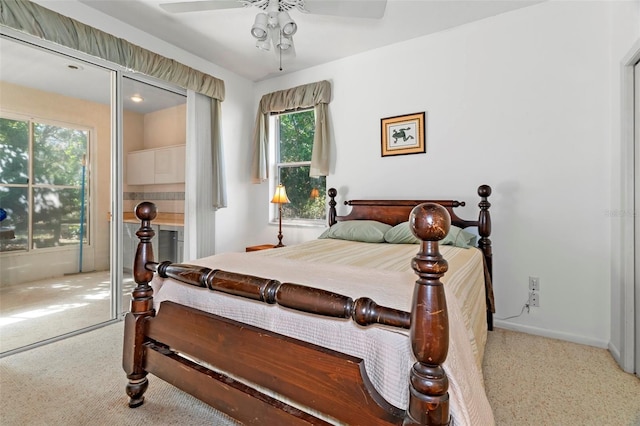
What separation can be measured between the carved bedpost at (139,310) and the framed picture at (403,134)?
7.72 ft

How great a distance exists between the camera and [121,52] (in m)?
2.61

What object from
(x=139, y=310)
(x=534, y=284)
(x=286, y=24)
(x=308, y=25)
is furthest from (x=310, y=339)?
(x=308, y=25)

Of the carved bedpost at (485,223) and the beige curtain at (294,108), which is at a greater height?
the beige curtain at (294,108)

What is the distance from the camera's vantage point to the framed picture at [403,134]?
9.86ft

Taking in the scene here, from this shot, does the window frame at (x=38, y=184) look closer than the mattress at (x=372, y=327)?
No

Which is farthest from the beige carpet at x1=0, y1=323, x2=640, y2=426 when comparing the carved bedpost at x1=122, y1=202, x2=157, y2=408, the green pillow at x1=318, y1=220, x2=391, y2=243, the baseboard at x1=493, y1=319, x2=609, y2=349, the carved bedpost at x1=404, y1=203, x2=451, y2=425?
the green pillow at x1=318, y1=220, x2=391, y2=243

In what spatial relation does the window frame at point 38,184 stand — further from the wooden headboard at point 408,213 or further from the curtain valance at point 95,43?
the wooden headboard at point 408,213

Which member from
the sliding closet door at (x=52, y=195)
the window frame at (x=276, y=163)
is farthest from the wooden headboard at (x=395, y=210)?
the sliding closet door at (x=52, y=195)

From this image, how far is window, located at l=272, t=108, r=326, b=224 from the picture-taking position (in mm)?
3777

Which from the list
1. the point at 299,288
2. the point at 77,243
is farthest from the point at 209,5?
the point at 77,243

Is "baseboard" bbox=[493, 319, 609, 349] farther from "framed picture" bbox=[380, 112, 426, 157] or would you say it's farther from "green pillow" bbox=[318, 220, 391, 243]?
"framed picture" bbox=[380, 112, 426, 157]

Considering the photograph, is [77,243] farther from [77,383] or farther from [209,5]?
[209,5]

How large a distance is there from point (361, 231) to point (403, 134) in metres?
1.10

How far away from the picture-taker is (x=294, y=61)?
3.51 meters
